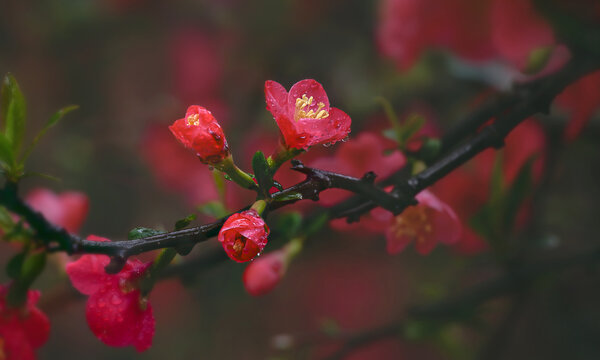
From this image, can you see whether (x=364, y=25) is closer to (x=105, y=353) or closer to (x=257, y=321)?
(x=257, y=321)

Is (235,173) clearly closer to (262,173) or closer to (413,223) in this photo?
(262,173)

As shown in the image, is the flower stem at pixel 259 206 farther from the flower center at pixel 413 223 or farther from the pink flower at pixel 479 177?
the pink flower at pixel 479 177

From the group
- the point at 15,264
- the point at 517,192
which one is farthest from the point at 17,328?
the point at 517,192

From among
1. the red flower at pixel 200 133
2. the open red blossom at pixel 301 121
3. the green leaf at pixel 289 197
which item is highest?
the open red blossom at pixel 301 121

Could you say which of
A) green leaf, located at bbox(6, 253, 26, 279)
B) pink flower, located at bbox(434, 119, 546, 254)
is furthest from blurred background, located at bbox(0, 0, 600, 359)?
green leaf, located at bbox(6, 253, 26, 279)

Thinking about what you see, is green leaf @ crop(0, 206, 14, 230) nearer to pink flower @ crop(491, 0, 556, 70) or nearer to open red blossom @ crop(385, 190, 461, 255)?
open red blossom @ crop(385, 190, 461, 255)

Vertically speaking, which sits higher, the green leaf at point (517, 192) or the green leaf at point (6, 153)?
the green leaf at point (517, 192)

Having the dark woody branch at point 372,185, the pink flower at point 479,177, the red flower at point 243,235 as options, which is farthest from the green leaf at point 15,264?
the pink flower at point 479,177
